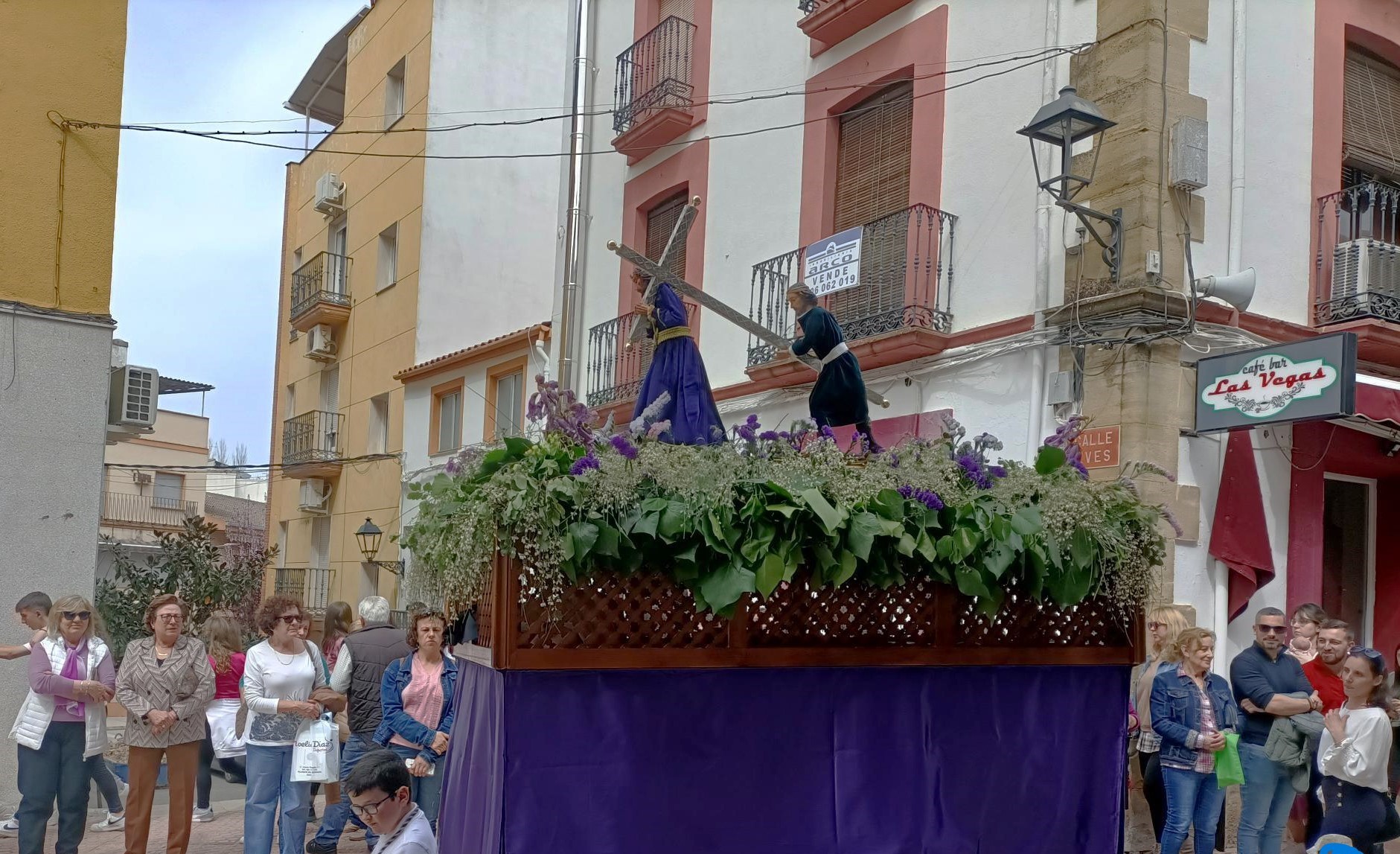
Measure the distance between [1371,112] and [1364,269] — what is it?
1.74 m

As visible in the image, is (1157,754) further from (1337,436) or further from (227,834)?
(227,834)

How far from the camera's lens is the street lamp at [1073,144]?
8.42 meters

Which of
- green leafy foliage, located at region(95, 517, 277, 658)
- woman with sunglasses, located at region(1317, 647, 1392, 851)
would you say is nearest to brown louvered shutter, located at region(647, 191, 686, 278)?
green leafy foliage, located at region(95, 517, 277, 658)

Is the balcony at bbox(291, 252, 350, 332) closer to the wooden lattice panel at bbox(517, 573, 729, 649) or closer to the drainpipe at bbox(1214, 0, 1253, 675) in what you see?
the drainpipe at bbox(1214, 0, 1253, 675)

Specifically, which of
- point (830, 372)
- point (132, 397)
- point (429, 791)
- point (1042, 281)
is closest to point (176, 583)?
point (132, 397)

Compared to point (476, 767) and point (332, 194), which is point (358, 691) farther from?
point (332, 194)

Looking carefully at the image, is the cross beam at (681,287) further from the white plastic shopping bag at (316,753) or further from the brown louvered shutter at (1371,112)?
the brown louvered shutter at (1371,112)

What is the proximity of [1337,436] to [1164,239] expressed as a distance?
1.97 metres

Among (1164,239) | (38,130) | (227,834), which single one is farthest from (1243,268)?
(38,130)

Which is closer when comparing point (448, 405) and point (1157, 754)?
point (1157, 754)

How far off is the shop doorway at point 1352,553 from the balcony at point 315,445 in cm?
1609

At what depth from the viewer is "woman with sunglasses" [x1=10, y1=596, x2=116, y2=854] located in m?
6.37

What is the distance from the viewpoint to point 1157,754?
6.91 metres

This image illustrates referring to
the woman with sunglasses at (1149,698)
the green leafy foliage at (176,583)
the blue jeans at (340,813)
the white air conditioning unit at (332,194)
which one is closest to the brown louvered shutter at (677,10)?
the green leafy foliage at (176,583)
